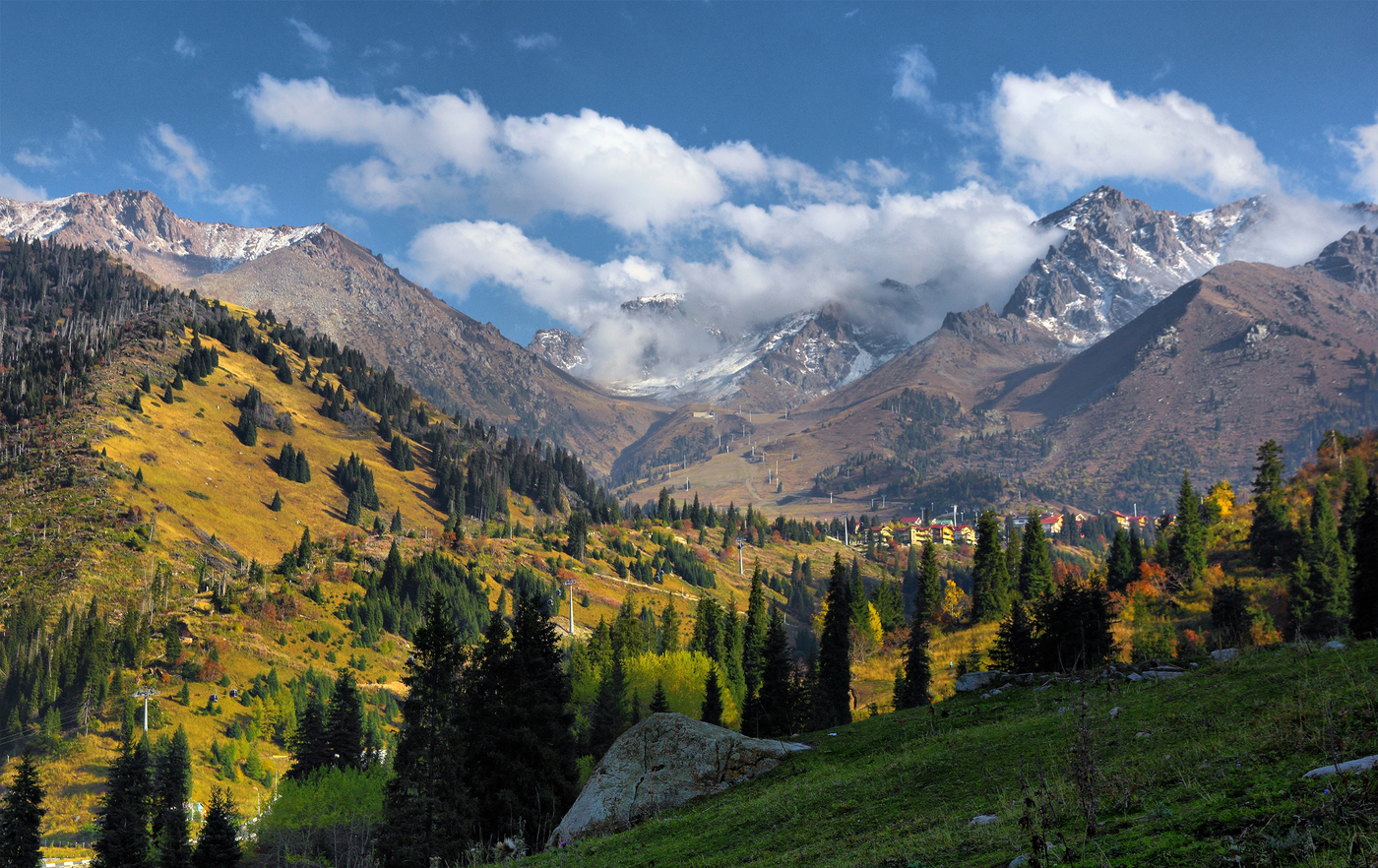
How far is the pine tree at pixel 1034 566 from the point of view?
110812 mm

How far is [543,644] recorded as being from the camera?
5400 cm

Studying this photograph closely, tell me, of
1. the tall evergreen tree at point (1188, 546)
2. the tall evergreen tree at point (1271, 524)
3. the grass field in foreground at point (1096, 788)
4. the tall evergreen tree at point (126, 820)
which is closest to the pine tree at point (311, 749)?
the tall evergreen tree at point (126, 820)

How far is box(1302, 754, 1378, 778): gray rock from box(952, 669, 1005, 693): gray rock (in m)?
29.9

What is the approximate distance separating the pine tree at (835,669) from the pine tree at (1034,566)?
4039 cm

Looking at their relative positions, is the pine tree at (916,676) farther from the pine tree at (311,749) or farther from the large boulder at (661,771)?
the pine tree at (311,749)

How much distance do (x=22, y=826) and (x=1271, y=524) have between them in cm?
14330

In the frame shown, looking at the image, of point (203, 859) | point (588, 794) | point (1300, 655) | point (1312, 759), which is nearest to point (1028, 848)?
point (1312, 759)

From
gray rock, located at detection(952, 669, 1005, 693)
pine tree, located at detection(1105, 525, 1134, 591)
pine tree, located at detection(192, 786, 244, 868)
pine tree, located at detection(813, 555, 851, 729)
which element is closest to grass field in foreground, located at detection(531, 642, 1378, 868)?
gray rock, located at detection(952, 669, 1005, 693)

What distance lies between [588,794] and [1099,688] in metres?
20.2

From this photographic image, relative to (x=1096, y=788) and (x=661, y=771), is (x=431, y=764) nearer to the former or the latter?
(x=661, y=771)

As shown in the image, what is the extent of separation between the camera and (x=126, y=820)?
70750mm

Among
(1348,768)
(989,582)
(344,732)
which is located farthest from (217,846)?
(989,582)

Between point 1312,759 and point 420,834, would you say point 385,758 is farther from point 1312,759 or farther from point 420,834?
point 1312,759

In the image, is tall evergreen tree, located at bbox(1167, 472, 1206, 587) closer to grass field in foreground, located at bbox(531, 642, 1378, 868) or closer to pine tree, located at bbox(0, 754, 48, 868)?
grass field in foreground, located at bbox(531, 642, 1378, 868)
